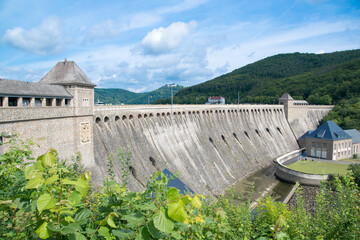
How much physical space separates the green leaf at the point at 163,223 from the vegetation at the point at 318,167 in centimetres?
4693

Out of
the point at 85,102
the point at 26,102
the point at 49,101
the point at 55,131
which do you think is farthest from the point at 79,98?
the point at 26,102

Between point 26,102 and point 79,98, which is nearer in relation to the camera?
point 26,102

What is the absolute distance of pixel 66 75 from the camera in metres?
24.1

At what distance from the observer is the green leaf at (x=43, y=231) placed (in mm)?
3008

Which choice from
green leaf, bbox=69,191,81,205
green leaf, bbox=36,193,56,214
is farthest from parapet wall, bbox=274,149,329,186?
green leaf, bbox=36,193,56,214

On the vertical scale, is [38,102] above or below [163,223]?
above

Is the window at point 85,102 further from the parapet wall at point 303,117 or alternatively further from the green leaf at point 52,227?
the parapet wall at point 303,117

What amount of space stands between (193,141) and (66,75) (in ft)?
81.2

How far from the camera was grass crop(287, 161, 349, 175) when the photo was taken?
141 ft

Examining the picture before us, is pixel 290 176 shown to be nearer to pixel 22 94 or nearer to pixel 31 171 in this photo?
pixel 22 94

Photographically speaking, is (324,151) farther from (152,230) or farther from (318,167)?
(152,230)

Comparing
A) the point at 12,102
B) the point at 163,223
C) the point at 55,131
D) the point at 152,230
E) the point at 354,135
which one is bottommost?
the point at 354,135

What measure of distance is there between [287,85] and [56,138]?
468 feet

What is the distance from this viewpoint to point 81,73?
82.4 feet
